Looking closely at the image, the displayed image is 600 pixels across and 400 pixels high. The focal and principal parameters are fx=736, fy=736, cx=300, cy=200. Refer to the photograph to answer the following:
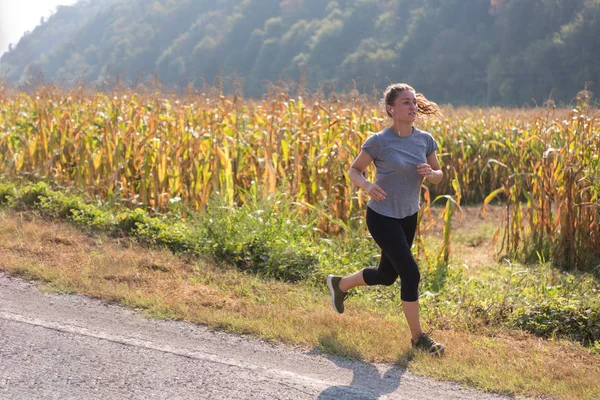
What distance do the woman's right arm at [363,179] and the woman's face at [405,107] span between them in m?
0.35

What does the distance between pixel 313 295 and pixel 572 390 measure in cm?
248

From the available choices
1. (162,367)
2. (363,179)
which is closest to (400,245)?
Result: (363,179)

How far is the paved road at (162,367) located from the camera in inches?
164

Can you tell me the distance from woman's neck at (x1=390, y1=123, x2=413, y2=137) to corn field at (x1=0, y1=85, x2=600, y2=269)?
2655 mm

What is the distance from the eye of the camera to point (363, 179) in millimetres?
5008

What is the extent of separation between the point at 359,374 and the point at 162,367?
122 cm

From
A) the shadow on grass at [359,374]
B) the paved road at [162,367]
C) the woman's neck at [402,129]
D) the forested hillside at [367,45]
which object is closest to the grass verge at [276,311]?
the shadow on grass at [359,374]

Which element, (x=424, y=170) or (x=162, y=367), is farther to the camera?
(x=424, y=170)

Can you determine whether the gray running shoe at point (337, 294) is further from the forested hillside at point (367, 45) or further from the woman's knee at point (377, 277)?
the forested hillside at point (367, 45)

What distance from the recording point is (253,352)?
4918 mm

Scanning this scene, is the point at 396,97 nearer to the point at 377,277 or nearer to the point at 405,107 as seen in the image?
the point at 405,107

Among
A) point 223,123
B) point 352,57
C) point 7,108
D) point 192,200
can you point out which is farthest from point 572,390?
point 352,57

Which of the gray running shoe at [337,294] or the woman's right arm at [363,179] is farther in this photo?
the gray running shoe at [337,294]

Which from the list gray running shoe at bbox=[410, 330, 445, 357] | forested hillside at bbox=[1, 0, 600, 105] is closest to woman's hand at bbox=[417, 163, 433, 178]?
gray running shoe at bbox=[410, 330, 445, 357]
